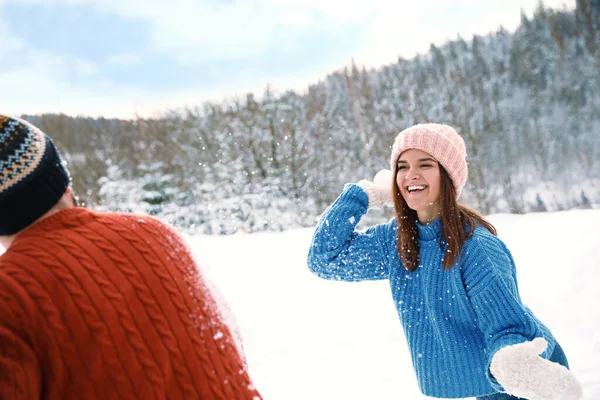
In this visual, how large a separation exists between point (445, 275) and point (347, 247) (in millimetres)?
508

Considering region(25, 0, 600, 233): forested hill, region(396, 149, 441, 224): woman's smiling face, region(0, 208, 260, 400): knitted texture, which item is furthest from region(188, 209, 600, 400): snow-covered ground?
region(25, 0, 600, 233): forested hill

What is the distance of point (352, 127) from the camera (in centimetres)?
1600

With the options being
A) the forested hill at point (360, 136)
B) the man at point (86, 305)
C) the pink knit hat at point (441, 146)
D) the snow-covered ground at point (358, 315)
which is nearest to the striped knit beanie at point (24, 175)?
the man at point (86, 305)

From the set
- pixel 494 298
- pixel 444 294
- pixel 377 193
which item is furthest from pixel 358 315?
pixel 494 298

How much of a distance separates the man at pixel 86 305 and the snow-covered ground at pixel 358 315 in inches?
123

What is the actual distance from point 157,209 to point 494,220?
11397 mm

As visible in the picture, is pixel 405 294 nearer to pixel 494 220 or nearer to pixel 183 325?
pixel 183 325

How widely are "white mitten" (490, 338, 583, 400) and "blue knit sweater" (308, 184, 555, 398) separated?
0.24 ft

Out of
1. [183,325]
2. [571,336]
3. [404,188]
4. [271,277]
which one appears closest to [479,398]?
[404,188]

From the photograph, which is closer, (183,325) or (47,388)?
(47,388)

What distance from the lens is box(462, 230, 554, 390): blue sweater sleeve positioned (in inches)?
65.7

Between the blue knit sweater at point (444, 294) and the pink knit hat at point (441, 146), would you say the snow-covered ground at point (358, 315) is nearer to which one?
the blue knit sweater at point (444, 294)

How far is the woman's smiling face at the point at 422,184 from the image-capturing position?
6.64ft

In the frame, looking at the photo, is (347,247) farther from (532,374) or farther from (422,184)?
(532,374)
